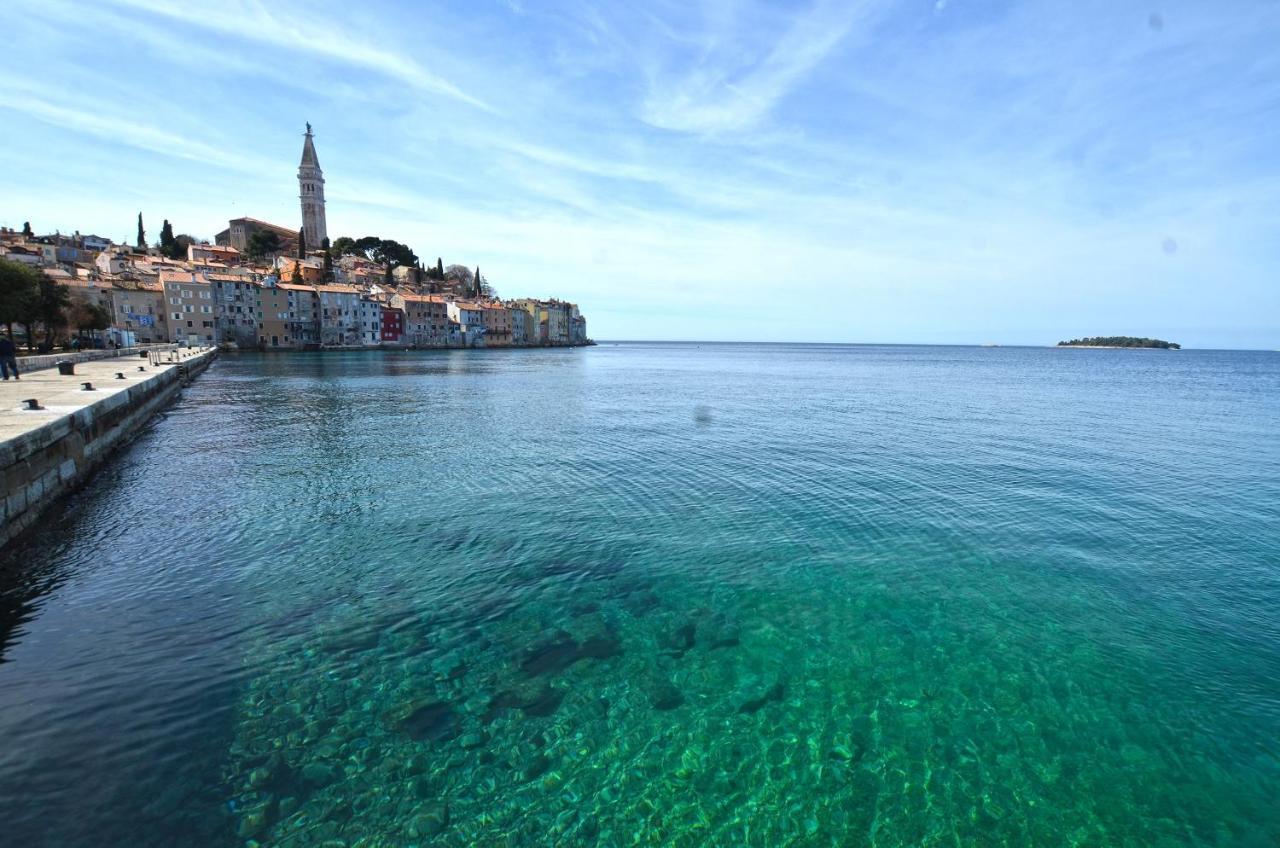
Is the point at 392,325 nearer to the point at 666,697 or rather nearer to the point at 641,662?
the point at 641,662

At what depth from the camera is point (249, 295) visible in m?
116

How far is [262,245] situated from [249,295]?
63441mm

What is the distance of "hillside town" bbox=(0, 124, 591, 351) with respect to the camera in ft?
241

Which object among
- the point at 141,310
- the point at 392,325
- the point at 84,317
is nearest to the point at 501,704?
the point at 84,317

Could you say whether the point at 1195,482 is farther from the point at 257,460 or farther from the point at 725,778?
the point at 257,460

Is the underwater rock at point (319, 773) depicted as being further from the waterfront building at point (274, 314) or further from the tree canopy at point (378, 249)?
the tree canopy at point (378, 249)

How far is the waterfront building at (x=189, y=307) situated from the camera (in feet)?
347

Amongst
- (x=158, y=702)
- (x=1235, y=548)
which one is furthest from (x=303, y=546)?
(x=1235, y=548)

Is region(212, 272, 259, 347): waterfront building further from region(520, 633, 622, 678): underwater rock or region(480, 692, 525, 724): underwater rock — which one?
region(480, 692, 525, 724): underwater rock

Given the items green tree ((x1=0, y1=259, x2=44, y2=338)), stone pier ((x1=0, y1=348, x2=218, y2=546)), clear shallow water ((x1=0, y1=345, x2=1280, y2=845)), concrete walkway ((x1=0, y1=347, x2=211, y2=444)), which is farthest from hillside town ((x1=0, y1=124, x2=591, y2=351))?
clear shallow water ((x1=0, y1=345, x2=1280, y2=845))

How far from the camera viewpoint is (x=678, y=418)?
3809cm

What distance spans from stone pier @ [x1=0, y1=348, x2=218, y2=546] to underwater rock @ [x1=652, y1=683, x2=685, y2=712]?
15591 mm

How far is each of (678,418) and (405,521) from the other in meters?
23.6

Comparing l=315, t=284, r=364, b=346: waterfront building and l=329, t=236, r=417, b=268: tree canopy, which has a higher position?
l=329, t=236, r=417, b=268: tree canopy
